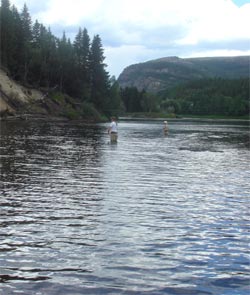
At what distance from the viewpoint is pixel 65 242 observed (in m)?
10.3

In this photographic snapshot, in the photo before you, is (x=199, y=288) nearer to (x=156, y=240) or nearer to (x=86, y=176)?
(x=156, y=240)

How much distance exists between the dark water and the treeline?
286 feet

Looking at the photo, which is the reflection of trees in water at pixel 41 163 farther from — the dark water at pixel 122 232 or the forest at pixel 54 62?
the forest at pixel 54 62

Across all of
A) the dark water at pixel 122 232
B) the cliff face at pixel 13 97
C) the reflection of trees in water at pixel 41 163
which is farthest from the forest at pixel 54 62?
the dark water at pixel 122 232

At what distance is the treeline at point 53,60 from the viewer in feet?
349

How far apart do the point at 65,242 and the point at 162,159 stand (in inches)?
791

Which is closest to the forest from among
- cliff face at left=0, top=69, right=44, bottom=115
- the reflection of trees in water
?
cliff face at left=0, top=69, right=44, bottom=115

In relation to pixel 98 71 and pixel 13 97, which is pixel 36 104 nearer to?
pixel 13 97

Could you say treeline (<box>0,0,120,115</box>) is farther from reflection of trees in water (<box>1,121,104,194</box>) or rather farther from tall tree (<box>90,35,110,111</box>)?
reflection of trees in water (<box>1,121,104,194</box>)

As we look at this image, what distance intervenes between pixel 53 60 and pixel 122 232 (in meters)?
109

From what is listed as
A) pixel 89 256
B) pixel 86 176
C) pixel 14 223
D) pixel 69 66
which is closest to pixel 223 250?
pixel 89 256

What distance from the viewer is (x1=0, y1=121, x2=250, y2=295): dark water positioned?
815 cm

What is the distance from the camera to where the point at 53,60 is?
11619cm

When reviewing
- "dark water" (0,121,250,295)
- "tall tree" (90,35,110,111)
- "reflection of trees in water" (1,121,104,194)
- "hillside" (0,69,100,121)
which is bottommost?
"dark water" (0,121,250,295)
